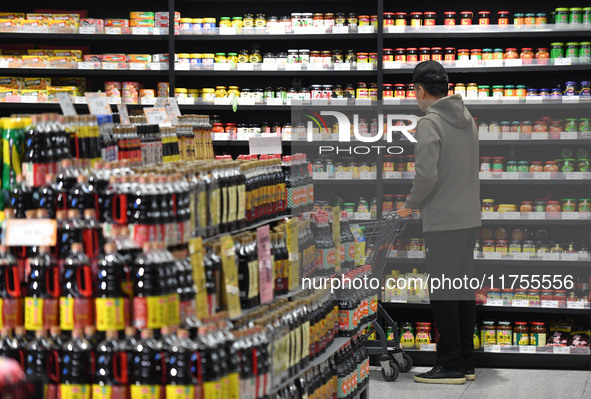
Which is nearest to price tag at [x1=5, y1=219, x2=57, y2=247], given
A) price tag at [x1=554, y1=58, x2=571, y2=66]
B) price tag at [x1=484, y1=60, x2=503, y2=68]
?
price tag at [x1=484, y1=60, x2=503, y2=68]

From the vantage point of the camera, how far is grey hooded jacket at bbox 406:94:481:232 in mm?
5531

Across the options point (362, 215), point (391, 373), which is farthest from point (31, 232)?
point (362, 215)

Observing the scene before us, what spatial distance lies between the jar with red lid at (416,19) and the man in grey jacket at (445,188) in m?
1.11

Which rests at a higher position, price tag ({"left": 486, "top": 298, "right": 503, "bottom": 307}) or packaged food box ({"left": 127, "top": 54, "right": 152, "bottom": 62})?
packaged food box ({"left": 127, "top": 54, "right": 152, "bottom": 62})

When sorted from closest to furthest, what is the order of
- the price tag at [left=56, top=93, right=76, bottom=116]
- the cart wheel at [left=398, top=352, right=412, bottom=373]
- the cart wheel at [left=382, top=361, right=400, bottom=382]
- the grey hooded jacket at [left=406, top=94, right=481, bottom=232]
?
1. the price tag at [left=56, top=93, right=76, bottom=116]
2. the grey hooded jacket at [left=406, top=94, right=481, bottom=232]
3. the cart wheel at [left=382, top=361, right=400, bottom=382]
4. the cart wheel at [left=398, top=352, right=412, bottom=373]

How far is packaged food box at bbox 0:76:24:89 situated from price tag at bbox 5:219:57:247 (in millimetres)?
4376

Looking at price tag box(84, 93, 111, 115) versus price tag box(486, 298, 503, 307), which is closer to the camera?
price tag box(84, 93, 111, 115)

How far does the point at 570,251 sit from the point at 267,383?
3.86 m

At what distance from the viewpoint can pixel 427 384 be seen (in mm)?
5832

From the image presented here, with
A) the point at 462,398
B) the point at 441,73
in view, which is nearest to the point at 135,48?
the point at 441,73

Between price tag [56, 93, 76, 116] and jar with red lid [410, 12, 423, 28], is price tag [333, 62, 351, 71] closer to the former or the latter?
jar with red lid [410, 12, 423, 28]

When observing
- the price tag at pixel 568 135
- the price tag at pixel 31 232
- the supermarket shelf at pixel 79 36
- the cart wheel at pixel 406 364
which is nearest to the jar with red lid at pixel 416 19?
the price tag at pixel 568 135

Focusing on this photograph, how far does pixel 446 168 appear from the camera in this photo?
220 inches

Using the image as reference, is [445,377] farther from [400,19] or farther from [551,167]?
[400,19]
